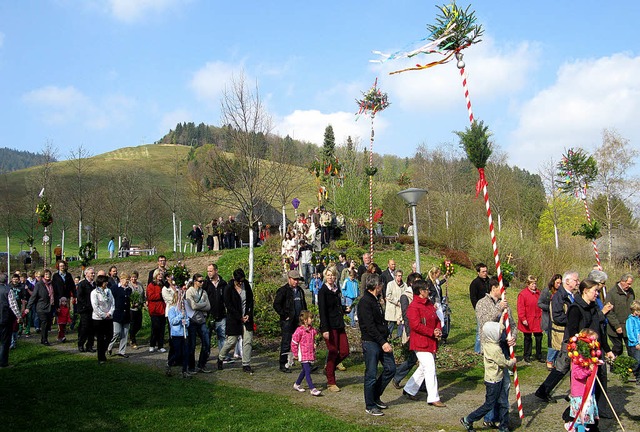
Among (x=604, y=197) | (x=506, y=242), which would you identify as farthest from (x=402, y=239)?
(x=604, y=197)

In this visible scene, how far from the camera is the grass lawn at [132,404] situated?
7551 millimetres

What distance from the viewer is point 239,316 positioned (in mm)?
11234

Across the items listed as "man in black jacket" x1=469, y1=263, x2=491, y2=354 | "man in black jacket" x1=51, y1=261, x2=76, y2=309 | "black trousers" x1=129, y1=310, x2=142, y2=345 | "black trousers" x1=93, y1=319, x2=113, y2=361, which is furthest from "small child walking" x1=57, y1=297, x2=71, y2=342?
"man in black jacket" x1=469, y1=263, x2=491, y2=354

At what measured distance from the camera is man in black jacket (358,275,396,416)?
816 cm

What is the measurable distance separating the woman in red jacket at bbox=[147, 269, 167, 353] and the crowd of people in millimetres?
24

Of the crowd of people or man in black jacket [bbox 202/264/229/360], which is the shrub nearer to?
the crowd of people

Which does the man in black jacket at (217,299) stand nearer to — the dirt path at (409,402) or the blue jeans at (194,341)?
the blue jeans at (194,341)

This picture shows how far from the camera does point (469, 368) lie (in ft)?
36.6

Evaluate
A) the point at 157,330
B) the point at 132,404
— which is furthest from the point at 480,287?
the point at 157,330

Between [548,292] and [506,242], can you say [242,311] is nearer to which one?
[548,292]

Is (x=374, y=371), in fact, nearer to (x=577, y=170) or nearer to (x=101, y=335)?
(x=101, y=335)

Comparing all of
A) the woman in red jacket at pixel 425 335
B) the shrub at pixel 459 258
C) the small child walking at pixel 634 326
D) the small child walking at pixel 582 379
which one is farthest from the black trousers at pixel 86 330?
the shrub at pixel 459 258

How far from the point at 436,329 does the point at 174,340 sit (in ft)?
16.9

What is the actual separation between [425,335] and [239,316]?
4.31 m
